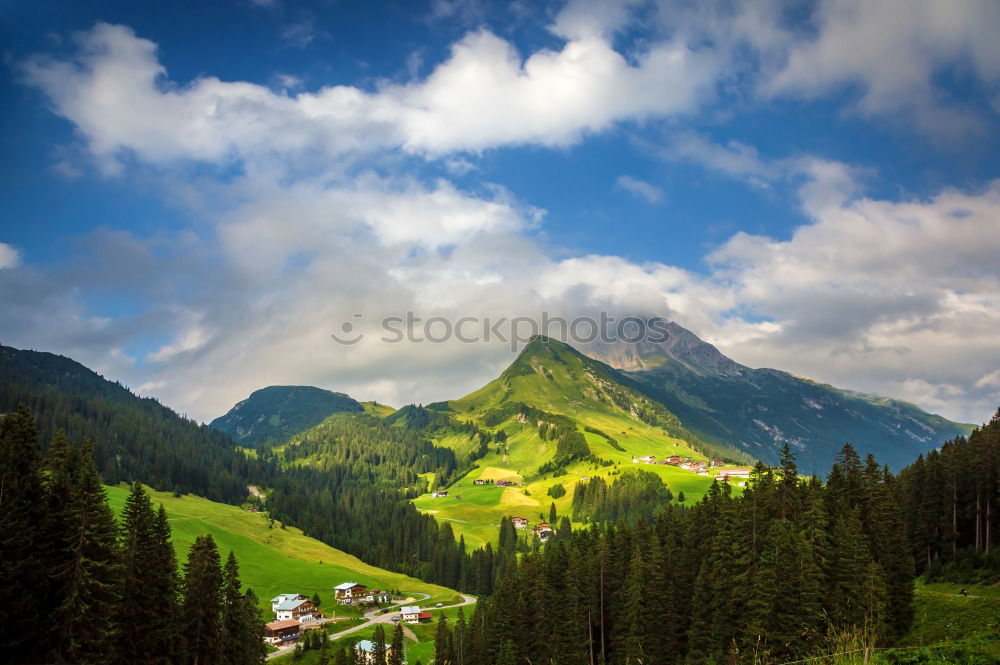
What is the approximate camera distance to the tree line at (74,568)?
3481cm

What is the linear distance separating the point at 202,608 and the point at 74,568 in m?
14.1

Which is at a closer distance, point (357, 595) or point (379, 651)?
point (379, 651)

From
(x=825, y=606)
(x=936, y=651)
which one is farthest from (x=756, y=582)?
(x=936, y=651)

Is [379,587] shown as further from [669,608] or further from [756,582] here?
[756,582]

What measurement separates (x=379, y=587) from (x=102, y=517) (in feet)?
504

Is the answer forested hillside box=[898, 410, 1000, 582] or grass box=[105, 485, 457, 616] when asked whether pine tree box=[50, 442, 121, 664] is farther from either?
grass box=[105, 485, 457, 616]

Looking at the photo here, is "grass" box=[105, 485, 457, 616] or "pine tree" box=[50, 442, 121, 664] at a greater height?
"pine tree" box=[50, 442, 121, 664]

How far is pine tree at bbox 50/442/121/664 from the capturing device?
35.1 m

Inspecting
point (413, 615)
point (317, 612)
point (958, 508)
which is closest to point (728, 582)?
point (958, 508)

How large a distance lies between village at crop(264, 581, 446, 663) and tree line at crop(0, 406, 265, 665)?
69.4 meters

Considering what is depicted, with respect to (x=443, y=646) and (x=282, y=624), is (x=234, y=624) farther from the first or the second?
(x=282, y=624)

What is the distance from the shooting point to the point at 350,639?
→ 120750 mm

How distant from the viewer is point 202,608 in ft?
156

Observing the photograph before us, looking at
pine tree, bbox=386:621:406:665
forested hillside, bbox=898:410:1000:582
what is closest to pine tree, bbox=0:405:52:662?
pine tree, bbox=386:621:406:665
